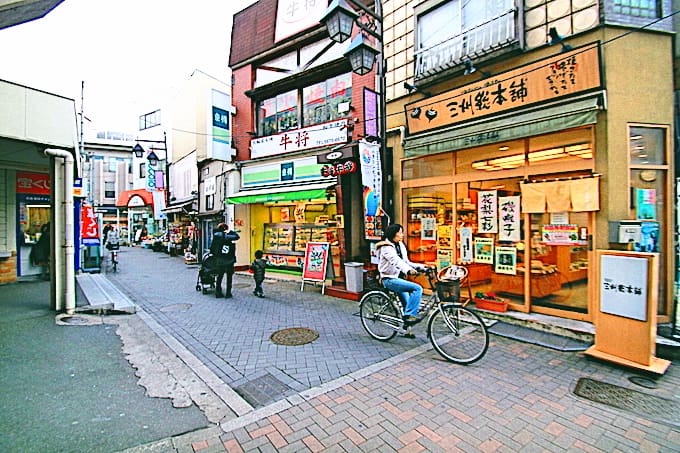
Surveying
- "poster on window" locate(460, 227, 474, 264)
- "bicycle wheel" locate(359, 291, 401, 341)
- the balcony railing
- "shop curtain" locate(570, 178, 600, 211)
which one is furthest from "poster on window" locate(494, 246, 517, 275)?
the balcony railing

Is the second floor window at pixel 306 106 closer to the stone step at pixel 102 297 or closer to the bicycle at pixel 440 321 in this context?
the bicycle at pixel 440 321

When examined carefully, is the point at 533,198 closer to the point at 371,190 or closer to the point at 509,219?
the point at 509,219

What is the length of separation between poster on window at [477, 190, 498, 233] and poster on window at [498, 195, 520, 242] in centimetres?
11

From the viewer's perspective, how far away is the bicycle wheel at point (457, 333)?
5094 millimetres

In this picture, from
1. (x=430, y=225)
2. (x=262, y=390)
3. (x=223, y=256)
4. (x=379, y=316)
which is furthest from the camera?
(x=223, y=256)

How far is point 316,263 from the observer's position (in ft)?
34.7

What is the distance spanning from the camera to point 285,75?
12961mm

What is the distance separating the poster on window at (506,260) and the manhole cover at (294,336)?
14.0 feet

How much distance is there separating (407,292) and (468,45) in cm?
576

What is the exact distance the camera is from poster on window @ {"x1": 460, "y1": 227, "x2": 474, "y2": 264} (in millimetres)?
8266

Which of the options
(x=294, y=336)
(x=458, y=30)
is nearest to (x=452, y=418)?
(x=294, y=336)

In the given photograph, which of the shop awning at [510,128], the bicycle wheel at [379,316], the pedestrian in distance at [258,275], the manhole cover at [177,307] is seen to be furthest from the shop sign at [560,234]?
the manhole cover at [177,307]

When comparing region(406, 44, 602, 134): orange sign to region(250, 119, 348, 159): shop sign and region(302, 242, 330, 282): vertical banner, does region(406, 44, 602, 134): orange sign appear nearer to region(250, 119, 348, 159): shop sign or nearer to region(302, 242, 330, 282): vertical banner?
region(250, 119, 348, 159): shop sign

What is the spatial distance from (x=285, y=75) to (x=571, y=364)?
12070 mm
